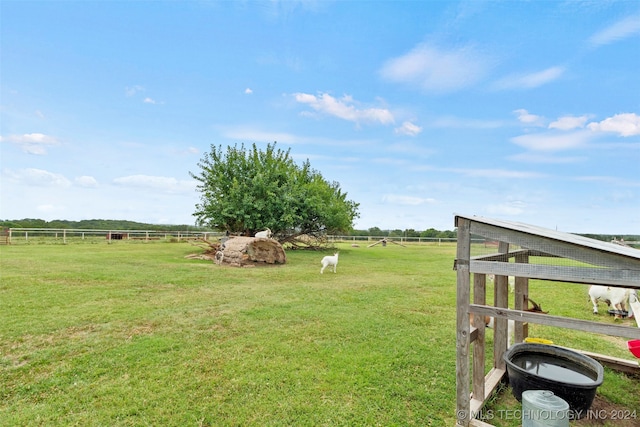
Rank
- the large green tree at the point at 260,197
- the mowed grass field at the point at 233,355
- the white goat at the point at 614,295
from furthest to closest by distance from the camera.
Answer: the large green tree at the point at 260,197 → the white goat at the point at 614,295 → the mowed grass field at the point at 233,355

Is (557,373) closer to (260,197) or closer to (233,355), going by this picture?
(233,355)

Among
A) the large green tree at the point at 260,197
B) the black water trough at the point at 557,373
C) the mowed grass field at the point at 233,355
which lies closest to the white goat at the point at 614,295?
the mowed grass field at the point at 233,355

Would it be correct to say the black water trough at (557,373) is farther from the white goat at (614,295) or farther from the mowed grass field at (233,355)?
the white goat at (614,295)

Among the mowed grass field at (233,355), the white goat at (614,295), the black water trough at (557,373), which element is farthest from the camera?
the white goat at (614,295)

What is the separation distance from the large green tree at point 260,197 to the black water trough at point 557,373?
1525 centimetres

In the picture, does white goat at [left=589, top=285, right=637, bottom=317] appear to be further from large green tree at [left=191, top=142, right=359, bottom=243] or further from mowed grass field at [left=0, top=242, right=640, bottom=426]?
large green tree at [left=191, top=142, right=359, bottom=243]

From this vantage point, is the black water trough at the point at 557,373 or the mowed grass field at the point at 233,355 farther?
the mowed grass field at the point at 233,355

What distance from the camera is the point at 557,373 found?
296 cm

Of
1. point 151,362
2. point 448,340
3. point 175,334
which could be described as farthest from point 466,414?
point 175,334

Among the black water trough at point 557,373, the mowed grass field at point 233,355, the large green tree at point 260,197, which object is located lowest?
the mowed grass field at point 233,355

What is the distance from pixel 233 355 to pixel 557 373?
3.59 m

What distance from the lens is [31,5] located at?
9648 millimetres

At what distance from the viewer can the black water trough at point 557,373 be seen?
96.6 inches

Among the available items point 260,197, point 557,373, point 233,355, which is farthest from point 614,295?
point 260,197
